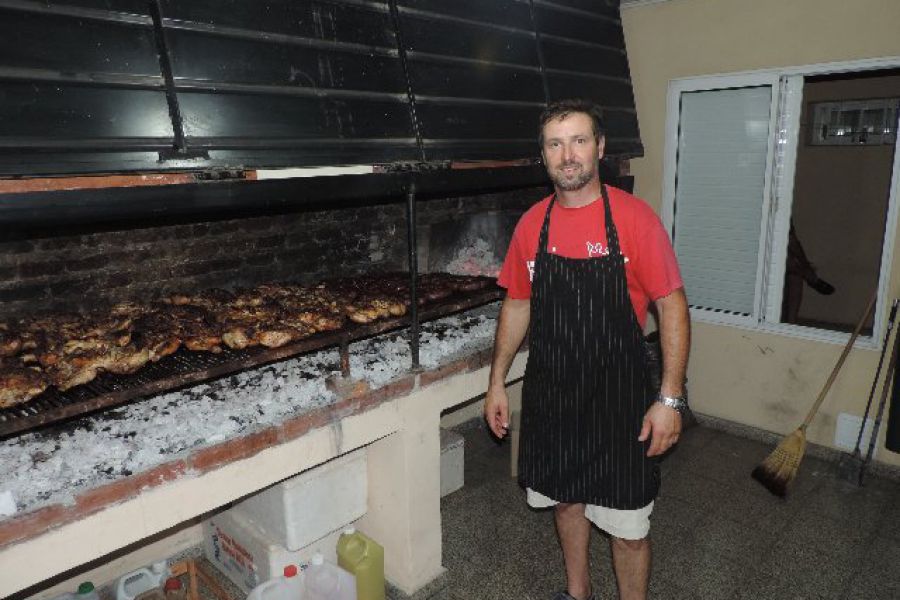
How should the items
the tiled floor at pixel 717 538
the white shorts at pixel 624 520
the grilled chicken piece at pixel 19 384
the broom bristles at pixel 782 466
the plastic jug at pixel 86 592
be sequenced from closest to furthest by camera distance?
the grilled chicken piece at pixel 19 384
the white shorts at pixel 624 520
the plastic jug at pixel 86 592
the tiled floor at pixel 717 538
the broom bristles at pixel 782 466

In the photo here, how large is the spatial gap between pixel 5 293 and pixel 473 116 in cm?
264

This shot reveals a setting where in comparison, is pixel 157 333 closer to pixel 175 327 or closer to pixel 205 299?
pixel 175 327

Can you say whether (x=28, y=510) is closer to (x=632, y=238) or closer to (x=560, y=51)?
(x=632, y=238)

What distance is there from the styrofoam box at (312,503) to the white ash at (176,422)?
483mm

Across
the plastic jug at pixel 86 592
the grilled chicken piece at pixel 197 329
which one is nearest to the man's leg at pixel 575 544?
the grilled chicken piece at pixel 197 329

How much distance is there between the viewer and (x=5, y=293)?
303 centimetres

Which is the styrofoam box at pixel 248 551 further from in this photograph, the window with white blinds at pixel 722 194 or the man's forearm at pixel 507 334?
the window with white blinds at pixel 722 194

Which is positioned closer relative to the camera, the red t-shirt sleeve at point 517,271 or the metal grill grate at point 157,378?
the metal grill grate at point 157,378

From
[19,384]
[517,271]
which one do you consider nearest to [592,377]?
[517,271]

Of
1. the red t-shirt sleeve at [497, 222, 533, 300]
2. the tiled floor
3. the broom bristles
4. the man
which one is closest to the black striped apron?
the man

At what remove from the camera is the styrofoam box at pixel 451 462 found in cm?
435

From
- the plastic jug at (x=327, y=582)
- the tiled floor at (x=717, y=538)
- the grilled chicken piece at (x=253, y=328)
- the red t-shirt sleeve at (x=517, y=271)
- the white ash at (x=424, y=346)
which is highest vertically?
the red t-shirt sleeve at (x=517, y=271)

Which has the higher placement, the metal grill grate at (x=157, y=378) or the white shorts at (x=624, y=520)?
the metal grill grate at (x=157, y=378)

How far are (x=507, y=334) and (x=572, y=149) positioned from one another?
3.40 feet
